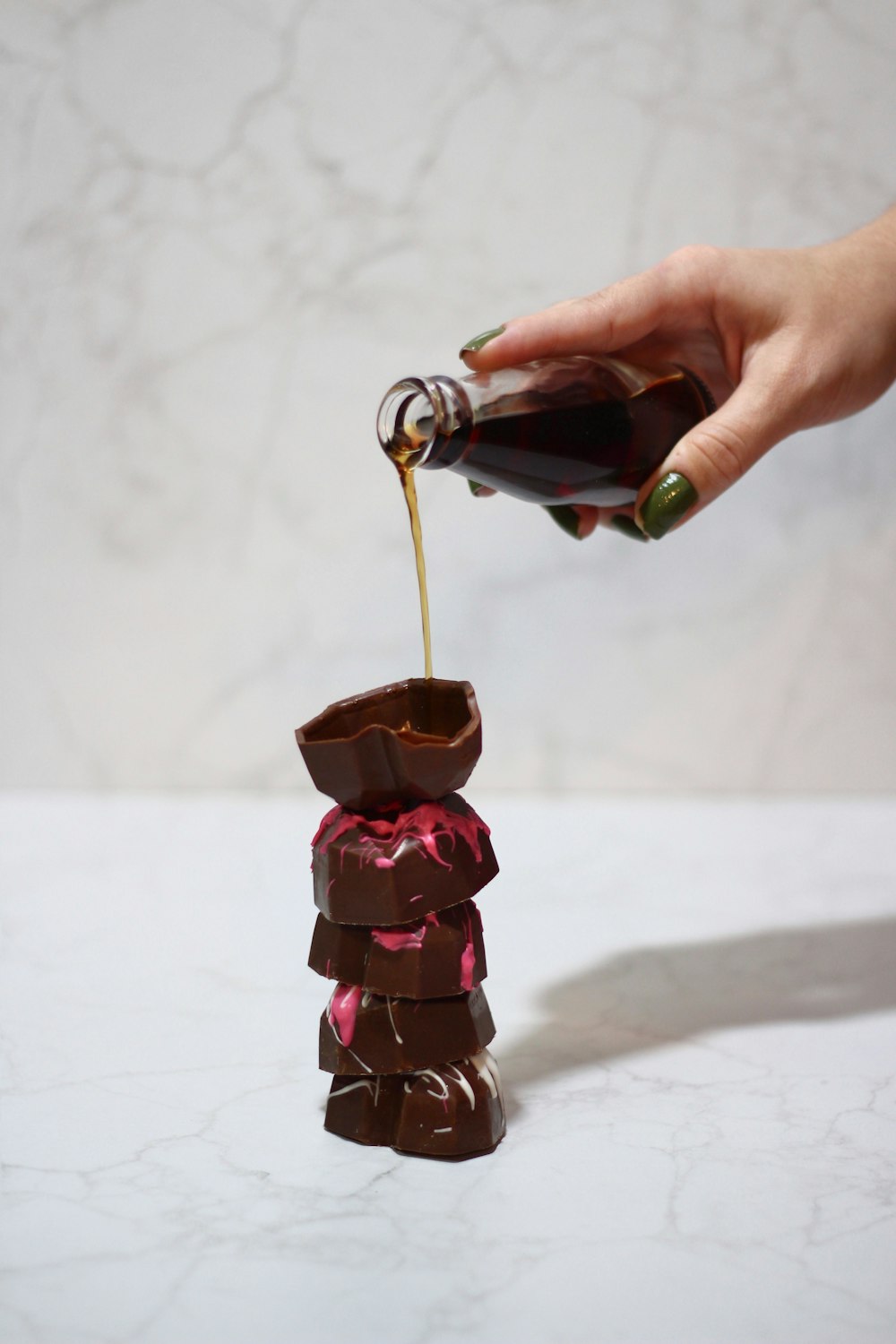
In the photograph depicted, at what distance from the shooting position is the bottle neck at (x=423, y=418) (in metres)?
1.14

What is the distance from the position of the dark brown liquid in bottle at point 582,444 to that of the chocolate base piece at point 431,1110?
0.48 metres

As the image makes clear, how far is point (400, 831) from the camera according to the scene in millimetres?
1078

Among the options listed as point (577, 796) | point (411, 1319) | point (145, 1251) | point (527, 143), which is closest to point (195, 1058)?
point (145, 1251)

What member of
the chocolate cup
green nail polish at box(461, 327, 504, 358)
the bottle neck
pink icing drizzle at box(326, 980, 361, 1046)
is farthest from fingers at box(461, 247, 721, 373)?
pink icing drizzle at box(326, 980, 361, 1046)

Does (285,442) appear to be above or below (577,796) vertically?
above

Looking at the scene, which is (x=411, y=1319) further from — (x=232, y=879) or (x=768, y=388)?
(x=232, y=879)

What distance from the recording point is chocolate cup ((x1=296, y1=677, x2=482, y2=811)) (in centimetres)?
106

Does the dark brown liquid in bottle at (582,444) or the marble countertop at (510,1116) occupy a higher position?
the dark brown liquid in bottle at (582,444)

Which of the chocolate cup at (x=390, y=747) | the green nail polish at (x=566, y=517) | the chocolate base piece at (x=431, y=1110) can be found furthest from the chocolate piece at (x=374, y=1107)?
the green nail polish at (x=566, y=517)

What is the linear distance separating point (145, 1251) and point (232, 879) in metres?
0.84

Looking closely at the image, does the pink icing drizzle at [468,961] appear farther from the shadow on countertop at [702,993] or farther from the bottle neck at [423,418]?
the bottle neck at [423,418]

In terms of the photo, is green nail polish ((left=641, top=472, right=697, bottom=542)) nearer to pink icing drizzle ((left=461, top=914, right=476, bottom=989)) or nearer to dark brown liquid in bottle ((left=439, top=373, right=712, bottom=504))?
dark brown liquid in bottle ((left=439, top=373, right=712, bottom=504))

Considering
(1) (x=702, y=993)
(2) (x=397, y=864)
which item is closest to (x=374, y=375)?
(1) (x=702, y=993)

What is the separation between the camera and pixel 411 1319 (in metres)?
0.90
